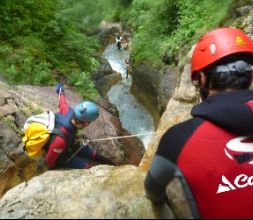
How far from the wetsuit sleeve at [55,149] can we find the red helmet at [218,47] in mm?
2884

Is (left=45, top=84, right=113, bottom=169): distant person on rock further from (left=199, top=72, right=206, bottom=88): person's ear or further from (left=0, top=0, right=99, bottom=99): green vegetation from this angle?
(left=0, top=0, right=99, bottom=99): green vegetation

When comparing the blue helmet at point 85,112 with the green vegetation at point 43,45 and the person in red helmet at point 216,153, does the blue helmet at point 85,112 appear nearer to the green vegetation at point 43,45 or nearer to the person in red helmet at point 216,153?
the person in red helmet at point 216,153

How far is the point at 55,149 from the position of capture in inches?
210

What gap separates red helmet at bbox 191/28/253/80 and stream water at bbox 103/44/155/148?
12.4 m

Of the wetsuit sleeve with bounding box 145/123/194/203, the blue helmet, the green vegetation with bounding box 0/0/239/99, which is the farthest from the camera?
the green vegetation with bounding box 0/0/239/99

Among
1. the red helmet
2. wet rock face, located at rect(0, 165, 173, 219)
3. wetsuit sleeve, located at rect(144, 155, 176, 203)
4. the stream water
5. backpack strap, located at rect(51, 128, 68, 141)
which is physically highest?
the red helmet

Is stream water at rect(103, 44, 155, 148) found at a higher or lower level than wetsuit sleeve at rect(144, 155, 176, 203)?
lower

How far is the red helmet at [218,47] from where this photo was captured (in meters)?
2.70

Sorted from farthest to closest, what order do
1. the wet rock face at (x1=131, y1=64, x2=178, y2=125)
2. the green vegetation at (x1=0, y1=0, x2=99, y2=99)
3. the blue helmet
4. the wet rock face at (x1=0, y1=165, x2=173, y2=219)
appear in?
1. the wet rock face at (x1=131, y1=64, x2=178, y2=125)
2. the green vegetation at (x1=0, y1=0, x2=99, y2=99)
3. the blue helmet
4. the wet rock face at (x1=0, y1=165, x2=173, y2=219)

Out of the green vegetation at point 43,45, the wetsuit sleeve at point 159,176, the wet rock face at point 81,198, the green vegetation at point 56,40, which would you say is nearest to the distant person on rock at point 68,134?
the wet rock face at point 81,198

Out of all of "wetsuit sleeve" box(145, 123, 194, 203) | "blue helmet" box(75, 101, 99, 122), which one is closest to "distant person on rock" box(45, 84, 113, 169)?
"blue helmet" box(75, 101, 99, 122)

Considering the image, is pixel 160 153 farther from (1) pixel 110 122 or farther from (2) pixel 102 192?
(1) pixel 110 122

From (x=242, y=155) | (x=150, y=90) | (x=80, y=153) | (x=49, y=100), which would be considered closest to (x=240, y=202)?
(x=242, y=155)

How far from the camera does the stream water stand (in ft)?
59.4
